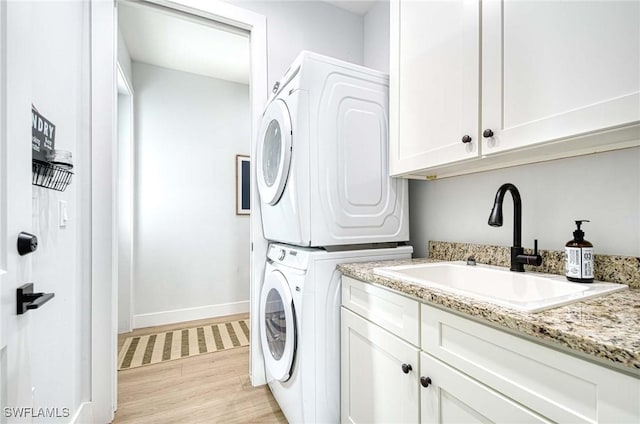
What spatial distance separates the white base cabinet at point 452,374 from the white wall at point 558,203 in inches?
26.5

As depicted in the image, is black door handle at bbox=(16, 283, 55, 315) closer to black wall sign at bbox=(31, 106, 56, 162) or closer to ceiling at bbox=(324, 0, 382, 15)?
black wall sign at bbox=(31, 106, 56, 162)

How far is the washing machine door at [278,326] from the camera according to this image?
145cm

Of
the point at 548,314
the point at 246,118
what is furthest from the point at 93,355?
the point at 246,118

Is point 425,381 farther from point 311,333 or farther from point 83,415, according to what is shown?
point 83,415

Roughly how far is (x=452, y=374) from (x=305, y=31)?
2249 millimetres

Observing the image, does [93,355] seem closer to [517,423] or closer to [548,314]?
[517,423]

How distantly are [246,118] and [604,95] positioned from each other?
3.27 metres

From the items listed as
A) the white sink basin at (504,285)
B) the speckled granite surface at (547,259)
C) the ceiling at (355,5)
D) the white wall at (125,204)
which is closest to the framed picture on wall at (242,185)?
the white wall at (125,204)

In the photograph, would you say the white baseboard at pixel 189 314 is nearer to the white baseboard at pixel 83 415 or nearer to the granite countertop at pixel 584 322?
the white baseboard at pixel 83 415

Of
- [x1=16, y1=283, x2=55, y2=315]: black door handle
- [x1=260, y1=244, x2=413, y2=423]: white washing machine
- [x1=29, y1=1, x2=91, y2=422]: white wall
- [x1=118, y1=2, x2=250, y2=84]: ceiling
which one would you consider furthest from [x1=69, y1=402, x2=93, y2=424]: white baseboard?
[x1=118, y1=2, x2=250, y2=84]: ceiling

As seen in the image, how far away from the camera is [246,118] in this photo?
355 cm

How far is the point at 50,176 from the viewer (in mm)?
1216

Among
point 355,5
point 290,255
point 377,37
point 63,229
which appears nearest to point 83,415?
point 63,229

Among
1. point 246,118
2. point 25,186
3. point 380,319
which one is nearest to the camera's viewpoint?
point 25,186
